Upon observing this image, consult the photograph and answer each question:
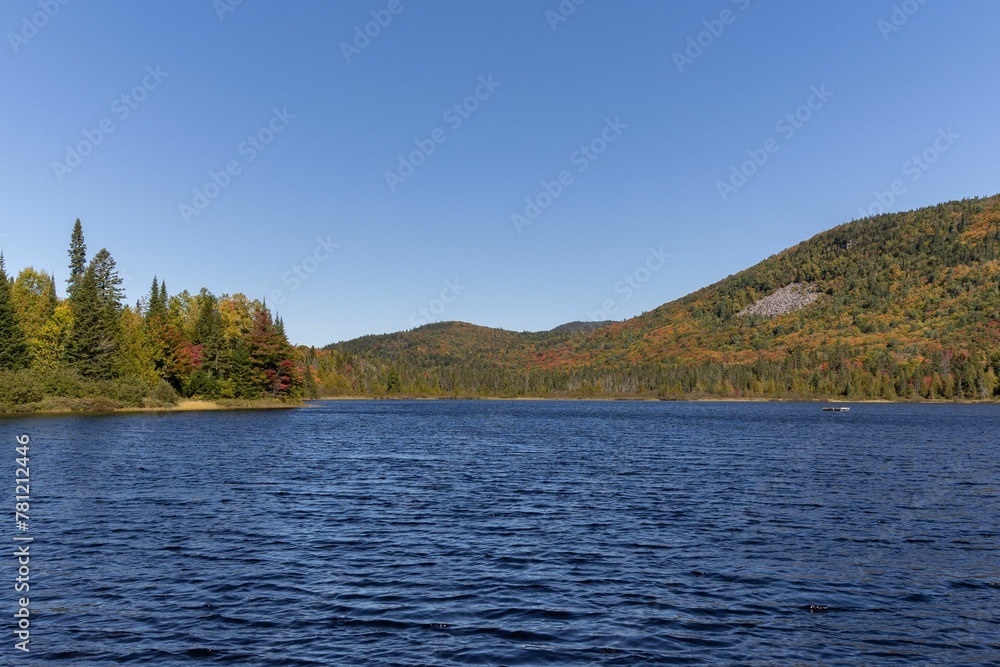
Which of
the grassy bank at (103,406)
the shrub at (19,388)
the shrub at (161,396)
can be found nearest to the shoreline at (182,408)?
the grassy bank at (103,406)

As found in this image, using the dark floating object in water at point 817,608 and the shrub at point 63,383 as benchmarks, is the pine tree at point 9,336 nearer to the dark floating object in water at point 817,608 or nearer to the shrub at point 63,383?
the shrub at point 63,383

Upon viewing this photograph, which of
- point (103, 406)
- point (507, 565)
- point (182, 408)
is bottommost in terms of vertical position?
point (507, 565)

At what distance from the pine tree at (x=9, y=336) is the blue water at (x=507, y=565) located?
3008 inches

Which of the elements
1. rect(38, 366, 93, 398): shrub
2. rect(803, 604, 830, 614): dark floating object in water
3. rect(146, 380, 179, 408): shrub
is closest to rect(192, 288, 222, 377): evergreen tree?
rect(146, 380, 179, 408): shrub

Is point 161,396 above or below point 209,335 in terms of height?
below

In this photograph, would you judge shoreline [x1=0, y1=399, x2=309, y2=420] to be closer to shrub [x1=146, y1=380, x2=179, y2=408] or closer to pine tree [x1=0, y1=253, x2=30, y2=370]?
shrub [x1=146, y1=380, x2=179, y2=408]

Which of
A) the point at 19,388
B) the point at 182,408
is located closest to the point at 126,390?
the point at 182,408

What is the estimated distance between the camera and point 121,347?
131 meters

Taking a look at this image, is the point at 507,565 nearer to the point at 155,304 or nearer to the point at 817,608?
the point at 817,608

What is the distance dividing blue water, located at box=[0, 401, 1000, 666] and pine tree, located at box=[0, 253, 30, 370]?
3008 inches

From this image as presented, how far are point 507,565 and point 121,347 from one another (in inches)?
5058

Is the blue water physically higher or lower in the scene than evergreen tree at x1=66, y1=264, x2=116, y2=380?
lower

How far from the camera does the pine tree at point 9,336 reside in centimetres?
11419

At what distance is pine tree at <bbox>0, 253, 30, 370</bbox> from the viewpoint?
11419cm
